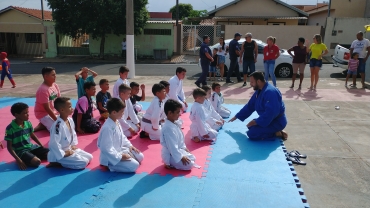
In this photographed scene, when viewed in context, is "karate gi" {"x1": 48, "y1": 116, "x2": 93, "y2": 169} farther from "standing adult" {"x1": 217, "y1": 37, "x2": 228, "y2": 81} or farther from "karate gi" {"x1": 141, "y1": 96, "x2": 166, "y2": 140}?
"standing adult" {"x1": 217, "y1": 37, "x2": 228, "y2": 81}

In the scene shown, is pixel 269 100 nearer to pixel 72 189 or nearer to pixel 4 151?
pixel 72 189

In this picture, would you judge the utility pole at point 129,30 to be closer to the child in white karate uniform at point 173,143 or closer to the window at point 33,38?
the child in white karate uniform at point 173,143

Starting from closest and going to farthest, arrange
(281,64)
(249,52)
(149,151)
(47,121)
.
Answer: (149,151), (47,121), (249,52), (281,64)

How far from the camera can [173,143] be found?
4.11 metres

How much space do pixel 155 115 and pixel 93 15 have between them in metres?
16.2

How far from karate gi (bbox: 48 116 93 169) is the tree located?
1637 centimetres

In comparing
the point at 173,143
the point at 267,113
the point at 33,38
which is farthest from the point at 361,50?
the point at 33,38

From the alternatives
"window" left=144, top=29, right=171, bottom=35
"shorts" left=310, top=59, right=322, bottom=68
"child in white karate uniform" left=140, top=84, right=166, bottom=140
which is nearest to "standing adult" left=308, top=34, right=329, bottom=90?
"shorts" left=310, top=59, right=322, bottom=68

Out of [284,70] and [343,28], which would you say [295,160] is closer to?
[284,70]

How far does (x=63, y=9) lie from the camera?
19.7 meters

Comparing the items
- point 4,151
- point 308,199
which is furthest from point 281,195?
point 4,151

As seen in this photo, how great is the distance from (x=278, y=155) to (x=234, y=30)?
1703 cm

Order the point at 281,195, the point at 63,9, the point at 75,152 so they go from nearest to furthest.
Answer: the point at 281,195, the point at 75,152, the point at 63,9

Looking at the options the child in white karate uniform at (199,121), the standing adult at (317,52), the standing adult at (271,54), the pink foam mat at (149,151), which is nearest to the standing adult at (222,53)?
the standing adult at (271,54)
